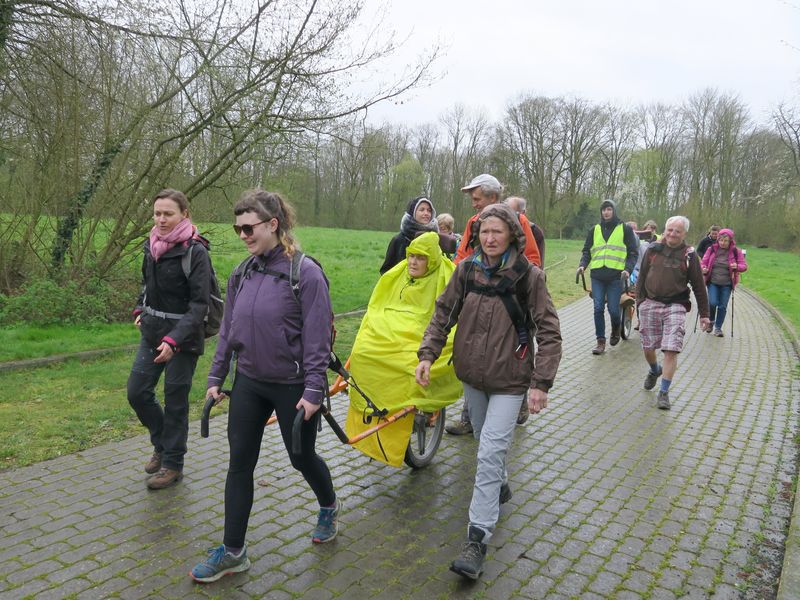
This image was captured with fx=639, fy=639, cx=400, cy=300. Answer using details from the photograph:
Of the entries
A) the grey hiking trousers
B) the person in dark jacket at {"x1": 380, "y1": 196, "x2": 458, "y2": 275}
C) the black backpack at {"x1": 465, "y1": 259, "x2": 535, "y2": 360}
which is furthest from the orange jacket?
the grey hiking trousers

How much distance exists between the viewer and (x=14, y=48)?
364 inches

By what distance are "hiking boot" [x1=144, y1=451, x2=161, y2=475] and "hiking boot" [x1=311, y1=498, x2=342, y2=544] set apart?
4.98 ft

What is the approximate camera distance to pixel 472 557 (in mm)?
3396

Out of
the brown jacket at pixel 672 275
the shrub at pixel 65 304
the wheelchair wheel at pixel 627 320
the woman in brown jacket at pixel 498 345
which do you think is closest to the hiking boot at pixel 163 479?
the woman in brown jacket at pixel 498 345

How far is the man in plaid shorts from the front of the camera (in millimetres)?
7000

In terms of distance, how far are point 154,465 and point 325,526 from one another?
1597 mm

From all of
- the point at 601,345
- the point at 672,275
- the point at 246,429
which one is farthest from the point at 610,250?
the point at 246,429

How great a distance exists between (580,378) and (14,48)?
9240 mm

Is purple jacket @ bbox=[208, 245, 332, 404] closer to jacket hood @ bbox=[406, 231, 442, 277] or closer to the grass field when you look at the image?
jacket hood @ bbox=[406, 231, 442, 277]

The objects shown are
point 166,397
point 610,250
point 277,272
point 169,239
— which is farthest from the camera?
point 610,250

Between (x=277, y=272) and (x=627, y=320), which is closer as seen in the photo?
(x=277, y=272)

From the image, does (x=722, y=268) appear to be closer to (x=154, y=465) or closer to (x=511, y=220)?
(x=511, y=220)

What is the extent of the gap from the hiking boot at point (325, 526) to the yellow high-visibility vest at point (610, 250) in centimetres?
679

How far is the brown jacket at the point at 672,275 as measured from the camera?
22.9 ft
